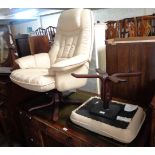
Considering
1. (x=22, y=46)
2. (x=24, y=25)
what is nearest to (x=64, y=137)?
(x=22, y=46)

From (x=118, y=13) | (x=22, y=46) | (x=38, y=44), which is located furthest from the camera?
(x=118, y=13)

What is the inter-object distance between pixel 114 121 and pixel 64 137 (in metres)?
0.36

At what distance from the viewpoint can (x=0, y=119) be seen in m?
1.56

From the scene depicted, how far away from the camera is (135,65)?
1449mm

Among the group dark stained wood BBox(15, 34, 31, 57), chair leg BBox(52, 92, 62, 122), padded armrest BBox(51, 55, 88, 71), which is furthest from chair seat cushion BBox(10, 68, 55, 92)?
dark stained wood BBox(15, 34, 31, 57)

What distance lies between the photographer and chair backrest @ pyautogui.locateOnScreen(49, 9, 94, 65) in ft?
4.49

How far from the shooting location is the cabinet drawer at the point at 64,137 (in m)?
1.02

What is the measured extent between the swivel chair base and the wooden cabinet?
421mm

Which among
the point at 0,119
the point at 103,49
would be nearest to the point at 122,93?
the point at 103,49

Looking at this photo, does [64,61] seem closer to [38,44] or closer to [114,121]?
[114,121]

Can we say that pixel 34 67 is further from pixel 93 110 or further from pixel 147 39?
pixel 147 39

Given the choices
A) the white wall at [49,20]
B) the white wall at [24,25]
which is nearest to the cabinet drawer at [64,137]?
the white wall at [49,20]

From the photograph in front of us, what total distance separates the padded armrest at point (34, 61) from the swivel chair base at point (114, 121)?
687mm
